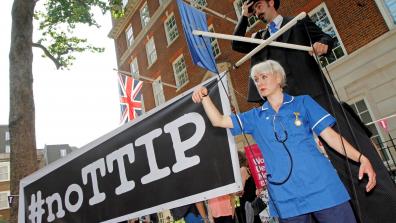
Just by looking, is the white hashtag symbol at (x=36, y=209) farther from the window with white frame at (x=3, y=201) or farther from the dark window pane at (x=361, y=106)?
the window with white frame at (x=3, y=201)

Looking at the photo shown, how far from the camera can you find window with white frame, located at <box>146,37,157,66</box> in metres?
21.8

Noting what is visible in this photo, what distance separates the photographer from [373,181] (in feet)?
6.66

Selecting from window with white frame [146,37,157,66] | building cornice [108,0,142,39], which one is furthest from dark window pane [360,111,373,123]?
building cornice [108,0,142,39]

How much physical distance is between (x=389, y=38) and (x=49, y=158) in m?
51.5

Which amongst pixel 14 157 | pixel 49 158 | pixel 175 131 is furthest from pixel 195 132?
pixel 49 158

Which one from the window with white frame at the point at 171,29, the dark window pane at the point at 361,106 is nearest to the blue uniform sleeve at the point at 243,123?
the dark window pane at the point at 361,106

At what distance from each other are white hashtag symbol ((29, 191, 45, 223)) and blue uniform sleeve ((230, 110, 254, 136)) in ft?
9.71

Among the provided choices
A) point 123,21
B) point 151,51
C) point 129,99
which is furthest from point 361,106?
point 123,21

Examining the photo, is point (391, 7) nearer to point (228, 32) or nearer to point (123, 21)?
point (228, 32)

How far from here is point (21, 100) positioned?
6285 millimetres

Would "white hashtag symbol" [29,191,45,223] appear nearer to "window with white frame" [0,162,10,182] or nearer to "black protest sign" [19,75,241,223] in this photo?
"black protest sign" [19,75,241,223]

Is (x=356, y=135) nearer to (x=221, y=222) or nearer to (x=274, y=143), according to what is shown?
(x=274, y=143)

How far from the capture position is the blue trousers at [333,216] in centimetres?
195

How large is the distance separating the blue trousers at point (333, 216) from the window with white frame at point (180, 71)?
655 inches
